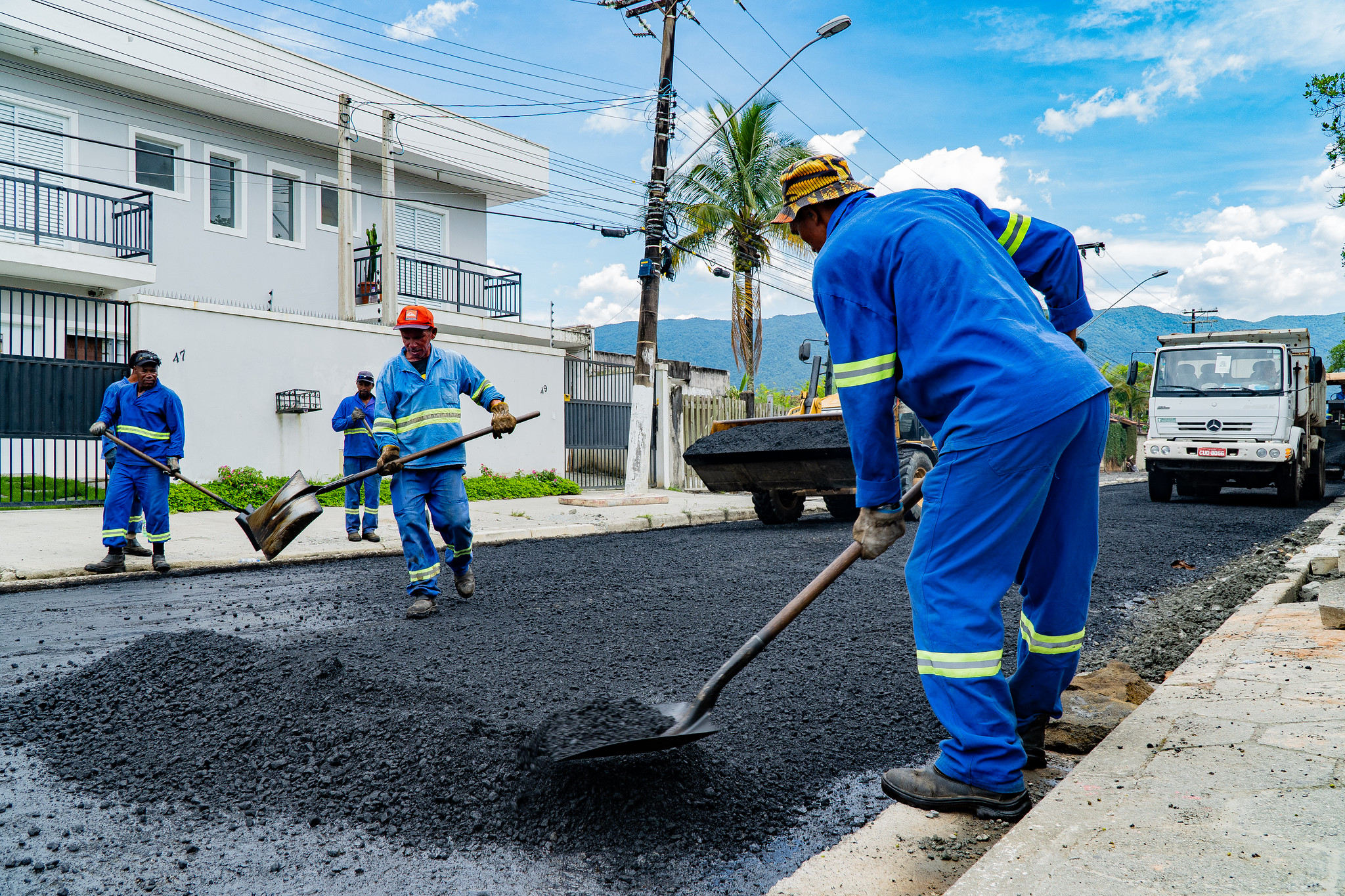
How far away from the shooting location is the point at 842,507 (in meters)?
11.0

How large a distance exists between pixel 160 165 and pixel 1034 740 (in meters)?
17.7

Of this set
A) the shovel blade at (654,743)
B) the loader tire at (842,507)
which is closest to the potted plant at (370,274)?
the loader tire at (842,507)

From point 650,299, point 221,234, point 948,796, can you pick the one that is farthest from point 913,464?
point 221,234

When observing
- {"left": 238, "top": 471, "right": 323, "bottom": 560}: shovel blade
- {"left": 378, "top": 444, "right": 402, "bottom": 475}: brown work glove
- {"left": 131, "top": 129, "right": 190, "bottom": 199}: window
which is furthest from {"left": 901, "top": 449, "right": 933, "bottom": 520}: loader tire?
{"left": 131, "top": 129, "right": 190, "bottom": 199}: window

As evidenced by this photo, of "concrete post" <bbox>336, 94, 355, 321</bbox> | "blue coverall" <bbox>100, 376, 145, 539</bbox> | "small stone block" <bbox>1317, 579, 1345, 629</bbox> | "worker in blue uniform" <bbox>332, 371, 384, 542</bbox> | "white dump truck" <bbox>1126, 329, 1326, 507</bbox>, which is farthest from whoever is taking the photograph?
"concrete post" <bbox>336, 94, 355, 321</bbox>

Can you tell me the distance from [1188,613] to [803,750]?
3510mm

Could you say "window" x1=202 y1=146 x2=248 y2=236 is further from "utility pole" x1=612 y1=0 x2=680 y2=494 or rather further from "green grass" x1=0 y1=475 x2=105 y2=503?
"utility pole" x1=612 y1=0 x2=680 y2=494

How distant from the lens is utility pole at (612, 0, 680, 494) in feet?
44.4

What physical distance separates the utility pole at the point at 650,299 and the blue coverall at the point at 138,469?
702cm

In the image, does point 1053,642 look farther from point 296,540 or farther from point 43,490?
point 43,490

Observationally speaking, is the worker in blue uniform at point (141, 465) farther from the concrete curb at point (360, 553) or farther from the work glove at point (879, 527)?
the work glove at point (879, 527)

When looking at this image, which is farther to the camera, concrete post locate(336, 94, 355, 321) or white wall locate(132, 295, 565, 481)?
concrete post locate(336, 94, 355, 321)

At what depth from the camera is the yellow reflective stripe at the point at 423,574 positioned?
5.39 metres

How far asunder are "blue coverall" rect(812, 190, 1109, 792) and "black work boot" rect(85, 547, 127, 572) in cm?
640
